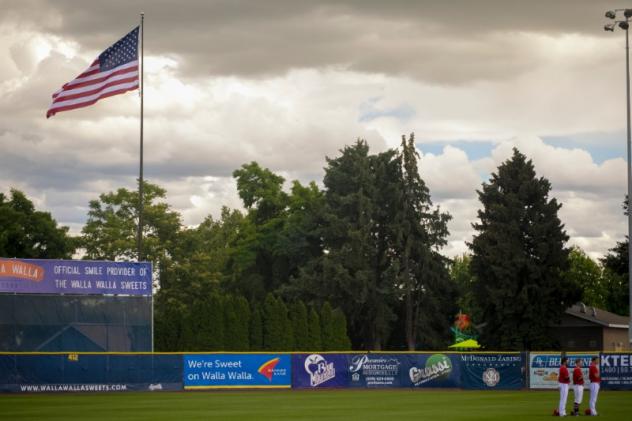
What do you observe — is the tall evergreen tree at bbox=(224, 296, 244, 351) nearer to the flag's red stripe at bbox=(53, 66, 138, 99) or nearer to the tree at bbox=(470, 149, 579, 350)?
the tree at bbox=(470, 149, 579, 350)

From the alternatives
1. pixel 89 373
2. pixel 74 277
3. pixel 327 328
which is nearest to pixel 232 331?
pixel 327 328

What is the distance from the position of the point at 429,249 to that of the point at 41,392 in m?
43.0

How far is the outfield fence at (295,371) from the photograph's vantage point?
4956cm

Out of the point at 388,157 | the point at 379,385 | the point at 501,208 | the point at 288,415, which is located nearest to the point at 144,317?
the point at 379,385

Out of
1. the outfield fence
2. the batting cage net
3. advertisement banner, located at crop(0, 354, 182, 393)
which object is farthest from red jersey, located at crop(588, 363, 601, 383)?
the batting cage net

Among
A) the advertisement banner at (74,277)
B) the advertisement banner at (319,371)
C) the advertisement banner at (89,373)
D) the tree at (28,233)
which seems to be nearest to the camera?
the advertisement banner at (89,373)

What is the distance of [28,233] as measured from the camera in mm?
90938

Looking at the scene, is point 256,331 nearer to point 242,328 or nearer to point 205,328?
point 242,328

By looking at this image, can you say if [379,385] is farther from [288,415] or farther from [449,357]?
[288,415]

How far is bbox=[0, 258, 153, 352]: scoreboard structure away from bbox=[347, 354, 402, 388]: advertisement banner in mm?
11113

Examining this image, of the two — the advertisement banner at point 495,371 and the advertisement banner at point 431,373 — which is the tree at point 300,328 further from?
the advertisement banner at point 495,371

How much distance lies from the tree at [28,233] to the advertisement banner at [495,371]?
47.5 m

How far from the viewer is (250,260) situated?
320 feet

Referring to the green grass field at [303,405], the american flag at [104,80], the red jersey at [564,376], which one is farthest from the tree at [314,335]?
the red jersey at [564,376]
